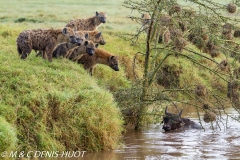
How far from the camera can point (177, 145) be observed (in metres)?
10.8

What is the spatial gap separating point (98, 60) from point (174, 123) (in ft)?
7.76

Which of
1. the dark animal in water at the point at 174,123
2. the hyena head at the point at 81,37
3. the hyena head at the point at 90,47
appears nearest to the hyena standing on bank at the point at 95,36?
the hyena head at the point at 81,37

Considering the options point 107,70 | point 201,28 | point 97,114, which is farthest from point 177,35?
point 107,70

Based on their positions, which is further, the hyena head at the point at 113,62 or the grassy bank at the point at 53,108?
the hyena head at the point at 113,62

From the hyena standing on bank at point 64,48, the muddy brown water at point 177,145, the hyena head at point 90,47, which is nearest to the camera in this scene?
the muddy brown water at point 177,145

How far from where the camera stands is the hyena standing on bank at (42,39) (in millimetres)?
11432

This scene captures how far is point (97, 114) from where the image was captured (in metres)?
9.85

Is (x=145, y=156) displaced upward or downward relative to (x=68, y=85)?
downward

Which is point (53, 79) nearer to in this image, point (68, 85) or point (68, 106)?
point (68, 85)

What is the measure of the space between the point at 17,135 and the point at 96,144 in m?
1.42

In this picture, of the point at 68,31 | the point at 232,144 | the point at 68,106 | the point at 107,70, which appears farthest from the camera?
the point at 107,70

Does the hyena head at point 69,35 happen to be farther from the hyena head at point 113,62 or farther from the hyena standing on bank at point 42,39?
the hyena head at point 113,62

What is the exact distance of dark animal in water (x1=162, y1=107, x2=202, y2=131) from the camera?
12000mm

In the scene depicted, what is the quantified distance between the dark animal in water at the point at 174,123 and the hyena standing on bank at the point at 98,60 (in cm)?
202
